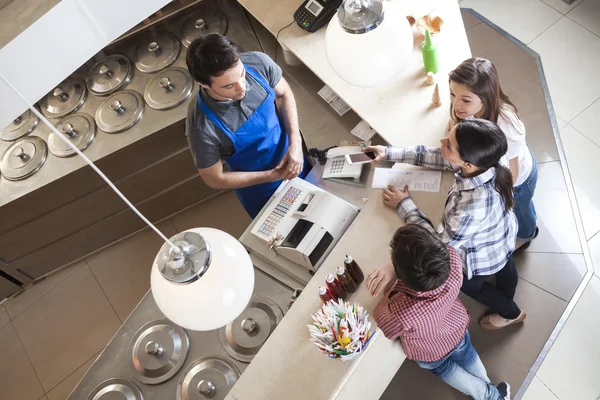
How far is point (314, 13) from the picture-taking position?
3217 mm

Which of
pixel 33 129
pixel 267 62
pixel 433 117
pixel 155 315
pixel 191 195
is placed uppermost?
pixel 267 62

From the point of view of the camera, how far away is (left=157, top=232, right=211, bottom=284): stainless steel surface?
1.47 m

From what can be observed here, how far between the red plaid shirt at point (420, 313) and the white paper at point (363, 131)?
101 centimetres

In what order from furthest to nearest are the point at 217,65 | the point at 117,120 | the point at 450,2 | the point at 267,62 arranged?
1. the point at 117,120
2. the point at 450,2
3. the point at 267,62
4. the point at 217,65

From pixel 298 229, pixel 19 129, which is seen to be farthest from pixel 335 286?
pixel 19 129

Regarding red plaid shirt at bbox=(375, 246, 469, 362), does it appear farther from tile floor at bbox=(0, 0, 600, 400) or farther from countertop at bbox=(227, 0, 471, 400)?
tile floor at bbox=(0, 0, 600, 400)

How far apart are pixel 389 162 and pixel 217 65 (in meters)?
1.08

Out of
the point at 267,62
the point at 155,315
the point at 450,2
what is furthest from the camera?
the point at 450,2

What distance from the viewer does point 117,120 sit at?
12.0 feet

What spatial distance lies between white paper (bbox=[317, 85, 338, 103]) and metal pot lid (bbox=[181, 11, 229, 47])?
100cm

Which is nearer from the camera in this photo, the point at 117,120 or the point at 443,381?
the point at 443,381

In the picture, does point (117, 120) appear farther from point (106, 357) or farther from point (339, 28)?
point (339, 28)

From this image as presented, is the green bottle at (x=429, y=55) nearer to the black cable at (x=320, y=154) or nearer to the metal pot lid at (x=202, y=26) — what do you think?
the black cable at (x=320, y=154)

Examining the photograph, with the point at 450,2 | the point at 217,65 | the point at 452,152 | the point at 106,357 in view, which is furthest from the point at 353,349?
the point at 450,2
